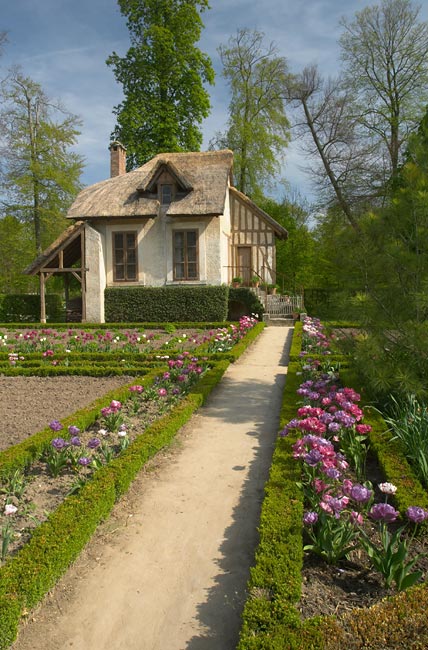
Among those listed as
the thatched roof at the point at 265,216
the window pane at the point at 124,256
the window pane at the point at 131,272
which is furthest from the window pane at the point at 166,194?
the thatched roof at the point at 265,216

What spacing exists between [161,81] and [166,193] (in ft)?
33.4

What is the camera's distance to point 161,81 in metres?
26.3

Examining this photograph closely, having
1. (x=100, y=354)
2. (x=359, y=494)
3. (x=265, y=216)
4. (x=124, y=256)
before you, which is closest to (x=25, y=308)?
(x=124, y=256)

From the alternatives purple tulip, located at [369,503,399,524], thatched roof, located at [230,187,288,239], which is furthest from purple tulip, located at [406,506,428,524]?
thatched roof, located at [230,187,288,239]

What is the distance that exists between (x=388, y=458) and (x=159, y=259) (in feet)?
54.0

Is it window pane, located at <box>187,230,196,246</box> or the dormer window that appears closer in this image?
window pane, located at <box>187,230,196,246</box>

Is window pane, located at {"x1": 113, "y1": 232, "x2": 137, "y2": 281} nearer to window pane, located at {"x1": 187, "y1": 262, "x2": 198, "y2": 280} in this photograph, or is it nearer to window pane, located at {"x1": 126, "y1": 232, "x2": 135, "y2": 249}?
window pane, located at {"x1": 126, "y1": 232, "x2": 135, "y2": 249}

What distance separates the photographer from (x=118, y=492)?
4.16m

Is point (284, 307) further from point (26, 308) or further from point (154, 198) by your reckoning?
point (26, 308)

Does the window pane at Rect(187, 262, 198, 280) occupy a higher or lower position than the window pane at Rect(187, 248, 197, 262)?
lower

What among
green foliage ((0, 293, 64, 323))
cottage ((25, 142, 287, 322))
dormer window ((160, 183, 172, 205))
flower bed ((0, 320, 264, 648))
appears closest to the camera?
flower bed ((0, 320, 264, 648))

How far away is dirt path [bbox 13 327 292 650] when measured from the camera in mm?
2686

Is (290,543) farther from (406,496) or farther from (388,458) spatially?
(388,458)

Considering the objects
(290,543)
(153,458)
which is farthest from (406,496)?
(153,458)
